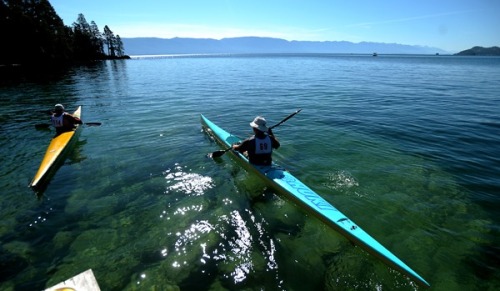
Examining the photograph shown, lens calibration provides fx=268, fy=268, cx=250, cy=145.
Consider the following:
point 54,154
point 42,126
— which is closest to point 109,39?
point 42,126

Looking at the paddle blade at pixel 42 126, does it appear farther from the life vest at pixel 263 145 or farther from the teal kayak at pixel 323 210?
the life vest at pixel 263 145

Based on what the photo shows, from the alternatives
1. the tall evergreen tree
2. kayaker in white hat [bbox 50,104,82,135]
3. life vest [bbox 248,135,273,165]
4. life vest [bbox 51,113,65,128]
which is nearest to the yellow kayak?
kayaker in white hat [bbox 50,104,82,135]

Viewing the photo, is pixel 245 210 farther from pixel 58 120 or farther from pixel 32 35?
pixel 32 35

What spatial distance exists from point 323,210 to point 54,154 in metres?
10.2

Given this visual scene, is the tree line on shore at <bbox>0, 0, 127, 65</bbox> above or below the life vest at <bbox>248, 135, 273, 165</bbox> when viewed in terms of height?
above

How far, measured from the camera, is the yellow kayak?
28.9ft

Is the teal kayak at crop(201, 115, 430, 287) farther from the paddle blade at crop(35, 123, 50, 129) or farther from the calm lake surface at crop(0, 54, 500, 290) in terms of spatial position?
the paddle blade at crop(35, 123, 50, 129)

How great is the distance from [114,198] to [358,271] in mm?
6948

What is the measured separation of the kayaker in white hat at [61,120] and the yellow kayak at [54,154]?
1.01 ft

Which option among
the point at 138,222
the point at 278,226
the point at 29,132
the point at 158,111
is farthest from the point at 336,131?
the point at 29,132

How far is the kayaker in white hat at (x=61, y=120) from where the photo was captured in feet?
41.0

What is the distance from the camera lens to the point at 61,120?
12508 mm

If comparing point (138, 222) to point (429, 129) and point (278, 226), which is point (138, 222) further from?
point (429, 129)

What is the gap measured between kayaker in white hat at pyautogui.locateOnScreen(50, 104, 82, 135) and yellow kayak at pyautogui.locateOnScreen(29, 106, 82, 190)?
0.31m
